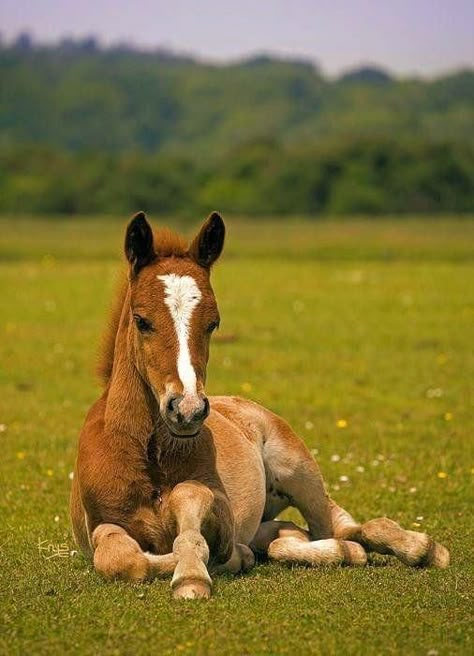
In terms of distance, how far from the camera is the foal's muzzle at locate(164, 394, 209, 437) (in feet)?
23.2

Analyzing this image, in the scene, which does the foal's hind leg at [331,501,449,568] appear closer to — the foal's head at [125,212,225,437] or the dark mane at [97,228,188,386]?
the foal's head at [125,212,225,437]

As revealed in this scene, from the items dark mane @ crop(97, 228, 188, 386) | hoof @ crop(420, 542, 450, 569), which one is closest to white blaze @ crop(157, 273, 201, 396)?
dark mane @ crop(97, 228, 188, 386)

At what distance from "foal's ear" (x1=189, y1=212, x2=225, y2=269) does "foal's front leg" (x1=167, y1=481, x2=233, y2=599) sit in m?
1.37

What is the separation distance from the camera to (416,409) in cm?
1639

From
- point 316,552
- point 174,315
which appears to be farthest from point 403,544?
point 174,315

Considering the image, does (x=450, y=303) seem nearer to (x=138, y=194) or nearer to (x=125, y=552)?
(x=125, y=552)

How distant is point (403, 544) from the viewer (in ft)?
27.8

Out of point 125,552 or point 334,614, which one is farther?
point 125,552

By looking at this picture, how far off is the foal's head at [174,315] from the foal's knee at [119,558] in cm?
78

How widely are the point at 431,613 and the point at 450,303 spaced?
23.5 metres

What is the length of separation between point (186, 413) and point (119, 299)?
1.69 metres

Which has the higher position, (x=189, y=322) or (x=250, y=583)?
(x=189, y=322)

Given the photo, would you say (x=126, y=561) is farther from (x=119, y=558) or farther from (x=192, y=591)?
(x=192, y=591)

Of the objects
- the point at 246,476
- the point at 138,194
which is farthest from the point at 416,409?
the point at 138,194
